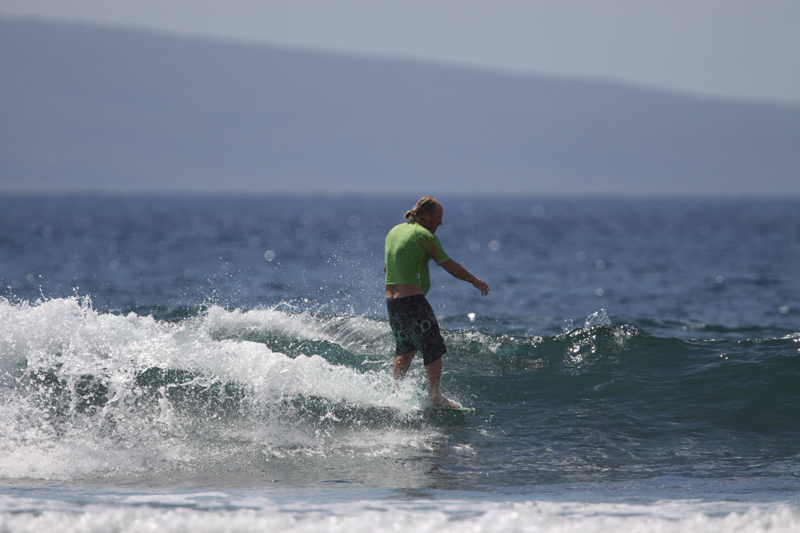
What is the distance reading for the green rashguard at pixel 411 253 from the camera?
6816mm

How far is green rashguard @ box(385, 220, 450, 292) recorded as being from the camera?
268 inches

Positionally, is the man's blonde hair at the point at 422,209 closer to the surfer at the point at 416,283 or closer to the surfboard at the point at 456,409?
the surfer at the point at 416,283

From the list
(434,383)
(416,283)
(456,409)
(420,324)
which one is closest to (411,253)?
(416,283)

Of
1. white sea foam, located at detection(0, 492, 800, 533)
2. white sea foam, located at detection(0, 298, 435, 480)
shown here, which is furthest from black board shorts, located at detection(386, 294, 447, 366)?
white sea foam, located at detection(0, 492, 800, 533)

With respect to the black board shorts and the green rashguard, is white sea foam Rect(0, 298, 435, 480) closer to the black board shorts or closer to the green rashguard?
the black board shorts

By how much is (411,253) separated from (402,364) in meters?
1.12

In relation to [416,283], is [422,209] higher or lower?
higher

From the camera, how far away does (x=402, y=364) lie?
285 inches

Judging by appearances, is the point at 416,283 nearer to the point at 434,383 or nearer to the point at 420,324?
the point at 420,324

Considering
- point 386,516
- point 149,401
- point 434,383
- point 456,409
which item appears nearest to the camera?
point 386,516

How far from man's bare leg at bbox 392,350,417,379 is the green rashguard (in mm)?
668

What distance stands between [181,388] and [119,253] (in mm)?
22678

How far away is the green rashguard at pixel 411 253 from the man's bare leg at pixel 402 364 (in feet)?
2.19

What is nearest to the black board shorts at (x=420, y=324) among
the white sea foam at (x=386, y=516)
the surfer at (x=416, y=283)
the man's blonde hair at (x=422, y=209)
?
the surfer at (x=416, y=283)
